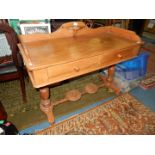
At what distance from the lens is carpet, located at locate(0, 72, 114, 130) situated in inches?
66.6

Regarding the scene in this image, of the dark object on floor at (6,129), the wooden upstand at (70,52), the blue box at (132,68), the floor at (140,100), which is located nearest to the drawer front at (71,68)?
the wooden upstand at (70,52)

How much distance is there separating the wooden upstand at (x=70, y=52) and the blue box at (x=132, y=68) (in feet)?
2.12

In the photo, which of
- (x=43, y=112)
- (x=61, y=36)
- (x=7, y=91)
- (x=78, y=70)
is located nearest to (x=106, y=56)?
(x=78, y=70)

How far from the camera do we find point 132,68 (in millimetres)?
2215

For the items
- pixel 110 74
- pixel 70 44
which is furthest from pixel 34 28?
pixel 110 74

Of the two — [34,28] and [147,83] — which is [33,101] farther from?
[147,83]

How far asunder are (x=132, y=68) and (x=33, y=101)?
163 cm

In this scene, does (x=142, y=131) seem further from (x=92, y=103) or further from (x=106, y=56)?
(x=106, y=56)

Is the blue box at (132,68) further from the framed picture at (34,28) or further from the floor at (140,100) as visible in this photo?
the framed picture at (34,28)

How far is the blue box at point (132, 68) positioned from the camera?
218 cm

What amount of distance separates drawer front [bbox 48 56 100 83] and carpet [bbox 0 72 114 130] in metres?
0.76

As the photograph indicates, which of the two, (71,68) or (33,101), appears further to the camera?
(33,101)

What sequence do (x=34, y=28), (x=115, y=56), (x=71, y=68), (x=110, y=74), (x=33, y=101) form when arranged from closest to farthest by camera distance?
(x=71, y=68) < (x=115, y=56) < (x=34, y=28) < (x=33, y=101) < (x=110, y=74)

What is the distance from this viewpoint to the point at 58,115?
176 centimetres
